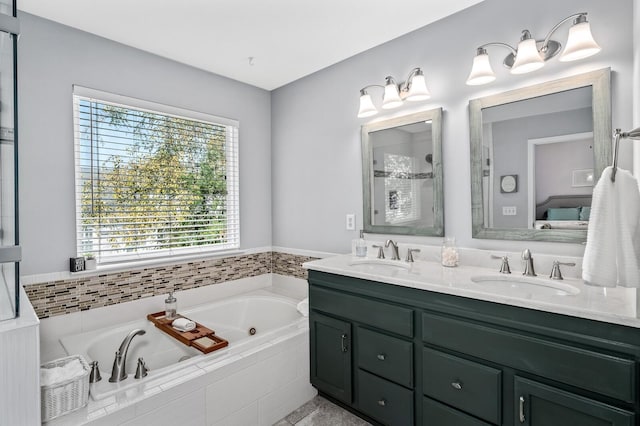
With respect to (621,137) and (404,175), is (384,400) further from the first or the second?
(621,137)

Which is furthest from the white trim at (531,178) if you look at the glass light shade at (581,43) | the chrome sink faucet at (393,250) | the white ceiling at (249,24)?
the white ceiling at (249,24)

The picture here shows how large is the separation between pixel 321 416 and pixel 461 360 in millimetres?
1049

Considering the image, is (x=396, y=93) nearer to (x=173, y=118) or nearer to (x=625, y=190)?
(x=625, y=190)

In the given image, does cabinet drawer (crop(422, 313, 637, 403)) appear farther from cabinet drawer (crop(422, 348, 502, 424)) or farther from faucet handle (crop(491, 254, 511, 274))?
faucet handle (crop(491, 254, 511, 274))

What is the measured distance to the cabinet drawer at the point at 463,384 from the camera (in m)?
1.43

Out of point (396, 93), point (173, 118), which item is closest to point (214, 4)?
point (173, 118)

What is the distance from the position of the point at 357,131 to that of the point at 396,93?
0.48 m

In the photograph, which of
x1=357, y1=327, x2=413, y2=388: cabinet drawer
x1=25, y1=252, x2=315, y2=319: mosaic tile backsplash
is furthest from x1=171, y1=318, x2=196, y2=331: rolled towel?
x1=357, y1=327, x2=413, y2=388: cabinet drawer

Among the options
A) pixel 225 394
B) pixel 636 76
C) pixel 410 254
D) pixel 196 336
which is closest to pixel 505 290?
pixel 410 254

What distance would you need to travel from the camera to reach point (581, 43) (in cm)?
153

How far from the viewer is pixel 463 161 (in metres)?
2.08

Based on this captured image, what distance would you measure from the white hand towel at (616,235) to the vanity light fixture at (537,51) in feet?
2.47

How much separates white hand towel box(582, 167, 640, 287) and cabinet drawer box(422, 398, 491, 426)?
2.69 feet

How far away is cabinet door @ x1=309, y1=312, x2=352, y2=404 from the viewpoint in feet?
6.66
